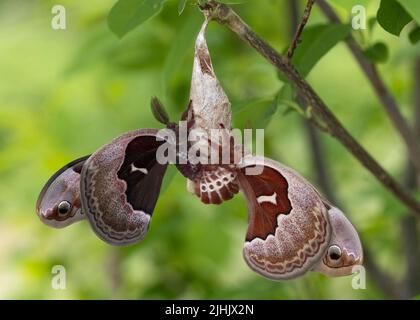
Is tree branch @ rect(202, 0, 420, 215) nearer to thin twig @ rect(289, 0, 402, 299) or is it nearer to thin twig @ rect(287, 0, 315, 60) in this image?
thin twig @ rect(287, 0, 315, 60)

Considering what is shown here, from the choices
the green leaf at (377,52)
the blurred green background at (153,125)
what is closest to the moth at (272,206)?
the green leaf at (377,52)

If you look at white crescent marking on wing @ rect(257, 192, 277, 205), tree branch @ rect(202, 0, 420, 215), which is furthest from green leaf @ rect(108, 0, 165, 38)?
white crescent marking on wing @ rect(257, 192, 277, 205)

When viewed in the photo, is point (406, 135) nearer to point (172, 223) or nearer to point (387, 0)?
point (387, 0)

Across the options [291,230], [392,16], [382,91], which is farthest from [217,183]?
[382,91]

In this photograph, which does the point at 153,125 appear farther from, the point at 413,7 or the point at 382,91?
the point at 413,7

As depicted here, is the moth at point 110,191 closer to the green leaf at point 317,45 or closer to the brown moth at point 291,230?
the brown moth at point 291,230
